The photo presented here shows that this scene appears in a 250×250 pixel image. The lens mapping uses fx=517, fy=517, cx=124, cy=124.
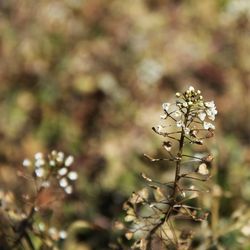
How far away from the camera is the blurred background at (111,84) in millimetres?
4324

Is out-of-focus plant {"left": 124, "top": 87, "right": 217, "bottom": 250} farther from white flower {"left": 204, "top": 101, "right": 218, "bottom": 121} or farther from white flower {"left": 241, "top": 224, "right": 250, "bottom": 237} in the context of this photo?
white flower {"left": 241, "top": 224, "right": 250, "bottom": 237}

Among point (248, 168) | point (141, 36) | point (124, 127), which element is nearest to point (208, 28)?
point (141, 36)

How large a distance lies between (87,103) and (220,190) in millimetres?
2231

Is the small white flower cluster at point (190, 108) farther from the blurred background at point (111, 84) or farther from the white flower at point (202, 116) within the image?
the blurred background at point (111, 84)

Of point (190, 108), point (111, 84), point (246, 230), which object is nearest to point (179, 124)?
point (190, 108)

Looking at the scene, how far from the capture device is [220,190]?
339 cm

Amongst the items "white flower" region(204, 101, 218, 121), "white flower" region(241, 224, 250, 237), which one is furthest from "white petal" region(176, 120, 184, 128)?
"white flower" region(241, 224, 250, 237)

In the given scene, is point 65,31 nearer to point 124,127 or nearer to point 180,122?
point 124,127

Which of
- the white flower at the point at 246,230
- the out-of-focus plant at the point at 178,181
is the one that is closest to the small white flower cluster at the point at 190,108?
the out-of-focus plant at the point at 178,181

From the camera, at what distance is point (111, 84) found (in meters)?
5.46

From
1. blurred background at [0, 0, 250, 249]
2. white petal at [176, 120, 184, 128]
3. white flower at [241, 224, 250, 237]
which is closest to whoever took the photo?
white petal at [176, 120, 184, 128]

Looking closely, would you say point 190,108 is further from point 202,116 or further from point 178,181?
point 178,181

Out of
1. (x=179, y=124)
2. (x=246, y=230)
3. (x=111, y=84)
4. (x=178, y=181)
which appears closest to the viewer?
(x=179, y=124)

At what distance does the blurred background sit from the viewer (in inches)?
170
